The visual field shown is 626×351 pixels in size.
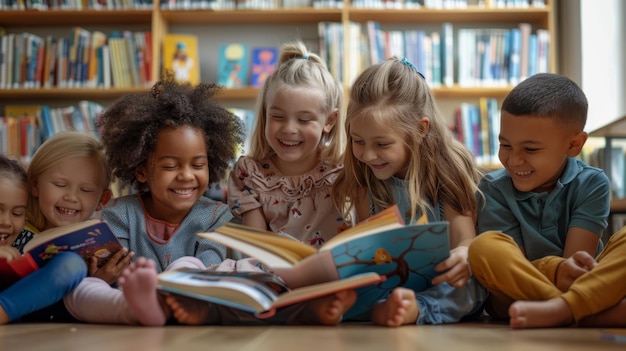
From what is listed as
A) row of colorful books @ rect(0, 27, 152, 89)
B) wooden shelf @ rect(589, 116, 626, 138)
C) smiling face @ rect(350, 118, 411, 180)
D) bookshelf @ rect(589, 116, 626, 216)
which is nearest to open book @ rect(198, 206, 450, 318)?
smiling face @ rect(350, 118, 411, 180)

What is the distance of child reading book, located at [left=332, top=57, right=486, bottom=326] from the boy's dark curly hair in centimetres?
35

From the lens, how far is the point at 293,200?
2.01m

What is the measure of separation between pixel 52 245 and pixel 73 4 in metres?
2.78

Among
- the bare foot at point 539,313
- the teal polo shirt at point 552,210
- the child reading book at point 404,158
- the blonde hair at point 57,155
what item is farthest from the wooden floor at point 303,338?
the blonde hair at point 57,155

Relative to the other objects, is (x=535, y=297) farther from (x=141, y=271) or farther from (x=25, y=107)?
(x=25, y=107)

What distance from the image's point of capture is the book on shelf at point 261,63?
3.87 meters

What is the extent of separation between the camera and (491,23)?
4000mm

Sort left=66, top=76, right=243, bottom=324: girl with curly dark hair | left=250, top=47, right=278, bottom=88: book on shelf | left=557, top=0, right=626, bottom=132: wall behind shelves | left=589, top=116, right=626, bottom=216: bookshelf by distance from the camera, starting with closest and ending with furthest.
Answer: left=66, top=76, right=243, bottom=324: girl with curly dark hair
left=589, top=116, right=626, bottom=216: bookshelf
left=557, top=0, right=626, bottom=132: wall behind shelves
left=250, top=47, right=278, bottom=88: book on shelf

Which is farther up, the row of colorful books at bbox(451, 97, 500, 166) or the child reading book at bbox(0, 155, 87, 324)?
the child reading book at bbox(0, 155, 87, 324)

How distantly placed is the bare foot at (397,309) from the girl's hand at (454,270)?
8cm

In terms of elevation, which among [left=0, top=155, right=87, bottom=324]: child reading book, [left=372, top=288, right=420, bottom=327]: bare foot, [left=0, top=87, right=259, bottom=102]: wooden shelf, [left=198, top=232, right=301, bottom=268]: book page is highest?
[left=0, top=87, right=259, bottom=102]: wooden shelf

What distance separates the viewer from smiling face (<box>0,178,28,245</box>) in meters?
1.69

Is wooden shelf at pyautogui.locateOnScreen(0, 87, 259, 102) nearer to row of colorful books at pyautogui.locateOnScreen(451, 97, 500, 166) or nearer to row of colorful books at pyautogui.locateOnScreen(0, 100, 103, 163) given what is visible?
row of colorful books at pyautogui.locateOnScreen(0, 100, 103, 163)

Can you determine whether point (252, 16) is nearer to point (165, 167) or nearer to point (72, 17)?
point (72, 17)
